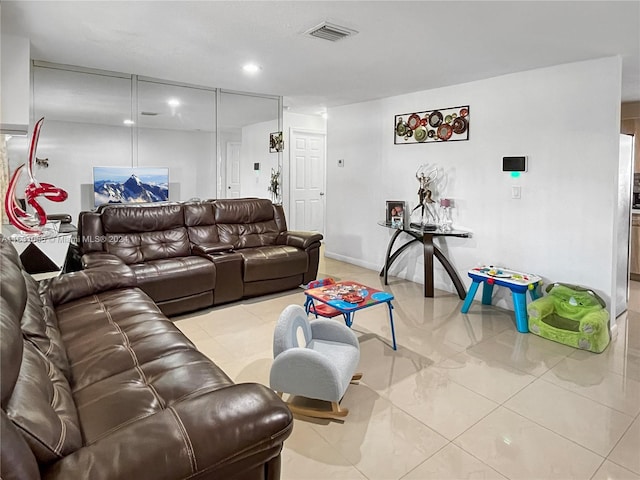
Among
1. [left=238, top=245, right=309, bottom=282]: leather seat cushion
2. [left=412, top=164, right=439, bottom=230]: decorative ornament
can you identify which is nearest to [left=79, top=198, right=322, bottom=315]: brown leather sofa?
[left=238, top=245, right=309, bottom=282]: leather seat cushion

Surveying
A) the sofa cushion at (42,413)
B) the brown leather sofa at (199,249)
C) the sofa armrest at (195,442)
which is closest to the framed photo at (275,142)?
the brown leather sofa at (199,249)

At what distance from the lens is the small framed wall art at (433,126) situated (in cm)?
454

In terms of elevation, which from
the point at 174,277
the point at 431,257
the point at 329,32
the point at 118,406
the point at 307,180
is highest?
the point at 329,32

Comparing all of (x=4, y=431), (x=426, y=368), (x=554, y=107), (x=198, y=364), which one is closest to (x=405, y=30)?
(x=554, y=107)

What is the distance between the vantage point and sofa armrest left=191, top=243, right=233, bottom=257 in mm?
4285

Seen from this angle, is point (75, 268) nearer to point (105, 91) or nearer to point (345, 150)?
point (105, 91)

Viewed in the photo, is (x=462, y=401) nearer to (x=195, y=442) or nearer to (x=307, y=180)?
(x=195, y=442)

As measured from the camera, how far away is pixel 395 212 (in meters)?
5.28

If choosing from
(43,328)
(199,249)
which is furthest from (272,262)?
(43,328)

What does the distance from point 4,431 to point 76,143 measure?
415cm

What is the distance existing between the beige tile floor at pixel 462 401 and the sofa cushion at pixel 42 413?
99cm

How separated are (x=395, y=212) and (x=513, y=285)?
1.99 metres

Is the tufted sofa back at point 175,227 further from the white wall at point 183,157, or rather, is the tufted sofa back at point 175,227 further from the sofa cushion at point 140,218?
the white wall at point 183,157

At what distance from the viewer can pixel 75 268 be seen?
3984mm
